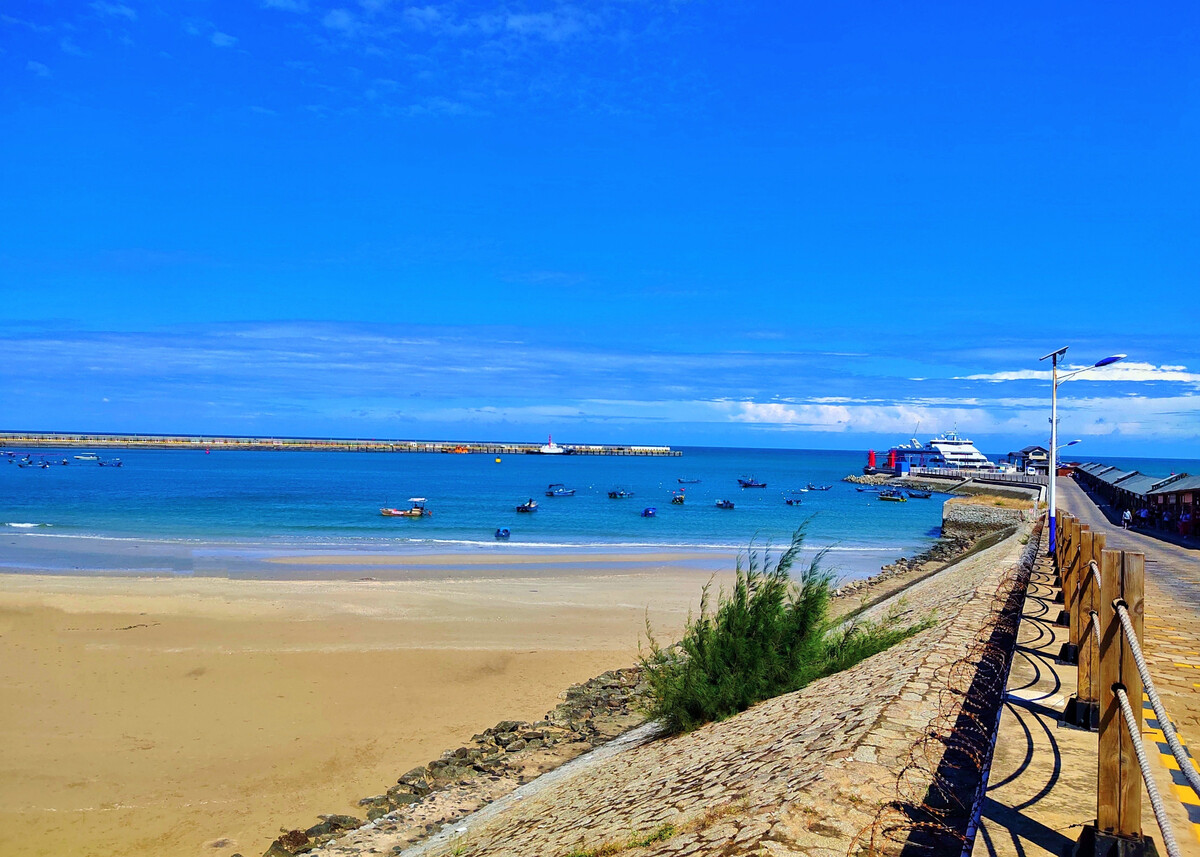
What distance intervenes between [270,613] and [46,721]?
832 centimetres

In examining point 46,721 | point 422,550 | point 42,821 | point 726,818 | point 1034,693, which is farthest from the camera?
point 422,550

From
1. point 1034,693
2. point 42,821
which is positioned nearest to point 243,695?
point 42,821

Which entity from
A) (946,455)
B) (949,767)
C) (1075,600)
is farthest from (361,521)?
(946,455)

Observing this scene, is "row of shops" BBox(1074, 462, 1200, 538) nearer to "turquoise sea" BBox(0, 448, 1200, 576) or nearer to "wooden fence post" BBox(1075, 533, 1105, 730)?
"turquoise sea" BBox(0, 448, 1200, 576)

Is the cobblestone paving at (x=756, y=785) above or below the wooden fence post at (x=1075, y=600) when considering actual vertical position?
below

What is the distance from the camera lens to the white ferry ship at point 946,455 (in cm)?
11256

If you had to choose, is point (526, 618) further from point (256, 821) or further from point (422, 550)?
point (422, 550)

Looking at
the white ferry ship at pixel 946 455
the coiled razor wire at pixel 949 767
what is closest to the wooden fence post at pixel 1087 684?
the coiled razor wire at pixel 949 767

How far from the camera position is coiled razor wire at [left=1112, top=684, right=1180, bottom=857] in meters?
2.73

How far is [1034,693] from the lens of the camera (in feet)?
22.6

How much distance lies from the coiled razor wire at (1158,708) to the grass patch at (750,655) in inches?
220

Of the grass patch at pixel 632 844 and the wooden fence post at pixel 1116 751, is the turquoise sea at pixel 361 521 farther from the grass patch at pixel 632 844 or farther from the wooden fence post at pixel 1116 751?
the wooden fence post at pixel 1116 751

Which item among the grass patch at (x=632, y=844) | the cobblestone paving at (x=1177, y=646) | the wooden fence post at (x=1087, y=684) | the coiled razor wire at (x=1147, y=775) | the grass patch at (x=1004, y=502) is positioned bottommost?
the grass patch at (x=632, y=844)

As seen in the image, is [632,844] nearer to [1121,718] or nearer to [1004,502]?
[1121,718]
